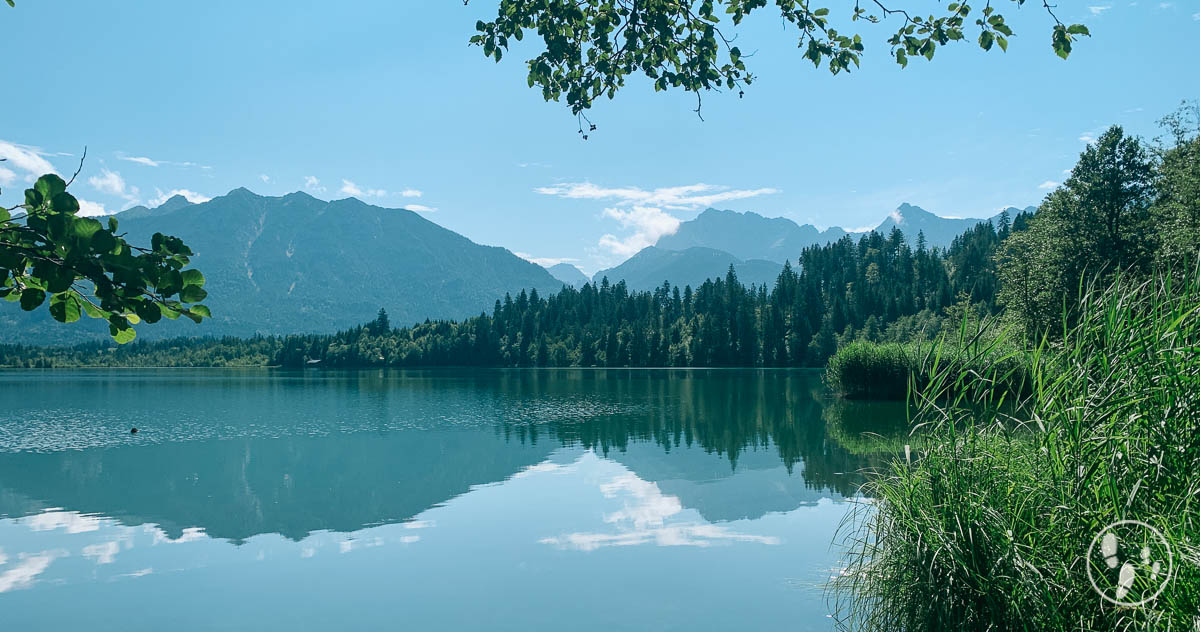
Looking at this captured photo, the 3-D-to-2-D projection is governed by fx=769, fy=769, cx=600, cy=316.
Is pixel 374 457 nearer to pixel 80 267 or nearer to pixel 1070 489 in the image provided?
pixel 1070 489

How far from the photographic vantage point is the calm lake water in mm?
14805

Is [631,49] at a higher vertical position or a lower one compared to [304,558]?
higher

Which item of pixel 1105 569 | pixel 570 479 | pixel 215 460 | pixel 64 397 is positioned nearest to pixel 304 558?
pixel 570 479

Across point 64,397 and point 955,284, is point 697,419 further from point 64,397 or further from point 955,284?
point 955,284

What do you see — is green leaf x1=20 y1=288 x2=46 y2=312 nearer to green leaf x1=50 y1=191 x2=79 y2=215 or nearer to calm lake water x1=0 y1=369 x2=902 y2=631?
green leaf x1=50 y1=191 x2=79 y2=215

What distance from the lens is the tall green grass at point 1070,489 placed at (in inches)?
284

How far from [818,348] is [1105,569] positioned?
157 metres

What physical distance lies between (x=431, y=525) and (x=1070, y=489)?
Answer: 17842mm

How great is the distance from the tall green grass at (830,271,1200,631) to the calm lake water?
13.4 feet

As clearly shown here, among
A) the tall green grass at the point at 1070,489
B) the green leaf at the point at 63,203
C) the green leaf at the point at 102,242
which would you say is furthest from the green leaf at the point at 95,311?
the tall green grass at the point at 1070,489

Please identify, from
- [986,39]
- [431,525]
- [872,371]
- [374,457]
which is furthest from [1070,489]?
[872,371]

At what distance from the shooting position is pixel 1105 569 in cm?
734
